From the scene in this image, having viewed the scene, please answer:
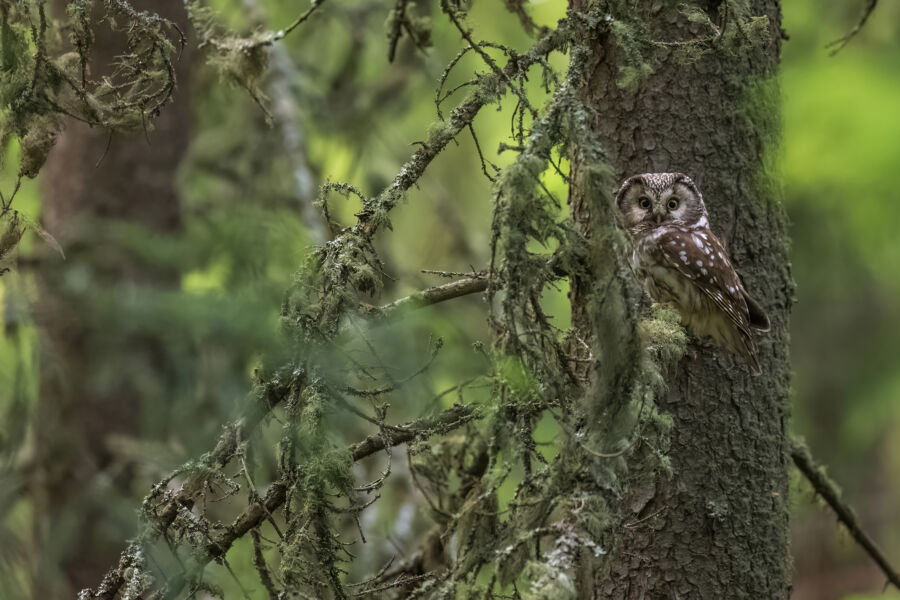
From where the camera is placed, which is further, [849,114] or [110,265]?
[849,114]

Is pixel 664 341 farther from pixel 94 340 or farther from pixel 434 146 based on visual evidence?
pixel 94 340

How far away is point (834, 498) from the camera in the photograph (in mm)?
3502

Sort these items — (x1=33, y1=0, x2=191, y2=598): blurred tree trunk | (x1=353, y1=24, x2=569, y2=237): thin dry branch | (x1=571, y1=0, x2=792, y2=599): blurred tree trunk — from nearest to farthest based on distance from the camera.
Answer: (x1=33, y1=0, x2=191, y2=598): blurred tree trunk, (x1=353, y1=24, x2=569, y2=237): thin dry branch, (x1=571, y1=0, x2=792, y2=599): blurred tree trunk

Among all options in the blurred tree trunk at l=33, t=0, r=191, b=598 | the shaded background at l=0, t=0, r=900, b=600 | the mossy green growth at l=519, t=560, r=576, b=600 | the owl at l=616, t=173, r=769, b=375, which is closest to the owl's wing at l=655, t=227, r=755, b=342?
the owl at l=616, t=173, r=769, b=375

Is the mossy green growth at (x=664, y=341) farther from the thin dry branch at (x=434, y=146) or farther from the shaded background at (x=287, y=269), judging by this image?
the thin dry branch at (x=434, y=146)

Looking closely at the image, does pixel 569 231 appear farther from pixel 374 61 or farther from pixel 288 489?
pixel 374 61

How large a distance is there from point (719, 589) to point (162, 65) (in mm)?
2368

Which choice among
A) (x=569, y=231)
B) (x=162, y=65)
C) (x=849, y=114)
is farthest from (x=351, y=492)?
(x=849, y=114)

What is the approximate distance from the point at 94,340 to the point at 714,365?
189cm

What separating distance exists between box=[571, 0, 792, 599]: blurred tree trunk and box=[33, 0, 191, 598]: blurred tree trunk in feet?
4.73

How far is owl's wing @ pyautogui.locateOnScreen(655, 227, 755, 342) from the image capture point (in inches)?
122

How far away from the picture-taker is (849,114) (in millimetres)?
3291

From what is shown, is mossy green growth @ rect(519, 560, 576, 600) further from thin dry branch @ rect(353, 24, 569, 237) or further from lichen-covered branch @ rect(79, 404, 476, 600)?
thin dry branch @ rect(353, 24, 569, 237)

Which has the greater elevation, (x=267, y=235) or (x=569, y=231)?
(x=267, y=235)
